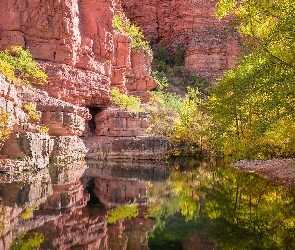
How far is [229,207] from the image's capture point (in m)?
9.45

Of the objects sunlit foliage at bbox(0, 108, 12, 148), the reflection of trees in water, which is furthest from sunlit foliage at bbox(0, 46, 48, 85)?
the reflection of trees in water

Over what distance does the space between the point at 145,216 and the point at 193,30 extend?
182ft

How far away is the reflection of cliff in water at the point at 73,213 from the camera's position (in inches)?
256

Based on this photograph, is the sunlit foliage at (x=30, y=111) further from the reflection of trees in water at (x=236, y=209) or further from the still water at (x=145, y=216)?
the reflection of trees in water at (x=236, y=209)

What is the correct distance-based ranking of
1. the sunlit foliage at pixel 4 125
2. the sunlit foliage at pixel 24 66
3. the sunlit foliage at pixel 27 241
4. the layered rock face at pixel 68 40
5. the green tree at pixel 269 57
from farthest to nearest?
the layered rock face at pixel 68 40
the sunlit foliage at pixel 24 66
the sunlit foliage at pixel 4 125
the green tree at pixel 269 57
the sunlit foliage at pixel 27 241

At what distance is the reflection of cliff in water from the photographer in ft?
21.3

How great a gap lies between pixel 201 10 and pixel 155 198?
5575 centimetres

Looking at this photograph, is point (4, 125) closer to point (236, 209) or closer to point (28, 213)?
point (28, 213)

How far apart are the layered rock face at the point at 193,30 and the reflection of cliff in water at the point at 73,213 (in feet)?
149

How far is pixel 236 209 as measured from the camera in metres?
9.16

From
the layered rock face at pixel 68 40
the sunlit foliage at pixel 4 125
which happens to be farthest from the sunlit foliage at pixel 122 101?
the sunlit foliage at pixel 4 125

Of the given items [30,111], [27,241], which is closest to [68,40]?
[30,111]

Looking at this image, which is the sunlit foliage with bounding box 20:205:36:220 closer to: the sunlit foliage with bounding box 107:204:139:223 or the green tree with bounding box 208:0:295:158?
the sunlit foliage with bounding box 107:204:139:223

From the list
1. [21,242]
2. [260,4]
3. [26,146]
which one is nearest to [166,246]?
[21,242]
